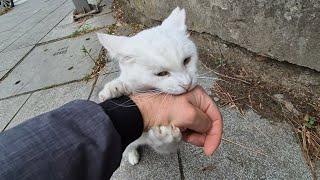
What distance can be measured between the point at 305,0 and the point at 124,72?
1294 mm

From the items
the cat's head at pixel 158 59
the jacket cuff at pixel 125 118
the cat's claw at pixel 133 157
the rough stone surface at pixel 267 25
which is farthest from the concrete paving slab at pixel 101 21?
the jacket cuff at pixel 125 118

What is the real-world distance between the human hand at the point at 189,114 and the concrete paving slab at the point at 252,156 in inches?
18.4

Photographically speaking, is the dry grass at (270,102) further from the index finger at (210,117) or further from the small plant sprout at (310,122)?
the index finger at (210,117)

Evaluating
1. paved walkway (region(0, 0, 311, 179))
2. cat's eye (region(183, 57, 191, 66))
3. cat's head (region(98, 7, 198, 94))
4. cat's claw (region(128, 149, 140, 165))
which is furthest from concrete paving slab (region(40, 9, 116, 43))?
cat's eye (region(183, 57, 191, 66))

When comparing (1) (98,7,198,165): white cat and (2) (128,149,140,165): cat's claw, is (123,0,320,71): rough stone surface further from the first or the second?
(2) (128,149,140,165): cat's claw

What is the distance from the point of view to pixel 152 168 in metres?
2.22

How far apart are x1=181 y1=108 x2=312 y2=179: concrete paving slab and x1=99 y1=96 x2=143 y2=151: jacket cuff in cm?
70

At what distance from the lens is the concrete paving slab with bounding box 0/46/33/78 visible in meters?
4.76

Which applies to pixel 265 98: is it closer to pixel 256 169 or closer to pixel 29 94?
pixel 256 169

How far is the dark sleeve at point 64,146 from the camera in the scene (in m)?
1.07

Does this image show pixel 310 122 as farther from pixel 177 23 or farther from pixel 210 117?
pixel 177 23

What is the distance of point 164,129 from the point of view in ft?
5.08

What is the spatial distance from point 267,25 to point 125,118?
1.48m

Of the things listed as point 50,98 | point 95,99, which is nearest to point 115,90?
point 95,99
